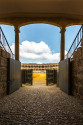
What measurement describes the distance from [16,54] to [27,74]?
3635 mm

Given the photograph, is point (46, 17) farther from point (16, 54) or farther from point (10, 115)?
point (10, 115)

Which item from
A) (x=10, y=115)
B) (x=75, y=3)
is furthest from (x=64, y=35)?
(x=10, y=115)

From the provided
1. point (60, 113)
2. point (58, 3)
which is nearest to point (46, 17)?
point (58, 3)

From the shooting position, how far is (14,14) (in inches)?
354

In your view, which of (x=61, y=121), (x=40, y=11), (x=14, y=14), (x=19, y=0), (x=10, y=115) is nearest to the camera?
(x=61, y=121)

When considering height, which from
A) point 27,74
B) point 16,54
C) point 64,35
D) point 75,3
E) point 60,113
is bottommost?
point 60,113

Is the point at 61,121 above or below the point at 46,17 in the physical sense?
below

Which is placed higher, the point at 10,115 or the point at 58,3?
the point at 58,3

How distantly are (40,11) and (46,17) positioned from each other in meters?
1.23

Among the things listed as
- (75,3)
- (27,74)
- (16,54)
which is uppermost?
(75,3)

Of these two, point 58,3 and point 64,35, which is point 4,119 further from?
point 64,35

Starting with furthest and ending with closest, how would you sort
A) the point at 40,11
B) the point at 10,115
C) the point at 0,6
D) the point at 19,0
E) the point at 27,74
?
the point at 27,74
the point at 40,11
the point at 0,6
the point at 19,0
the point at 10,115

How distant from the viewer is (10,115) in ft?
11.6

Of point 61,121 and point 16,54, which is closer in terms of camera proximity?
point 61,121
